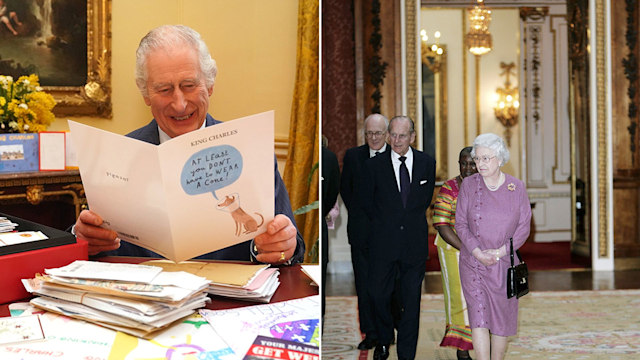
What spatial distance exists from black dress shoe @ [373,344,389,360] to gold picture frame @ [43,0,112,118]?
213 centimetres

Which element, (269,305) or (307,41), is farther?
(307,41)

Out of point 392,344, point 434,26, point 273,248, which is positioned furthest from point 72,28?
point 434,26

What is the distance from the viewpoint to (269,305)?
1308mm

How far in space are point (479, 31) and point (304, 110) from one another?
665 cm

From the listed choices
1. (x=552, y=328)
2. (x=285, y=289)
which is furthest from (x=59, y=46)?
(x=552, y=328)

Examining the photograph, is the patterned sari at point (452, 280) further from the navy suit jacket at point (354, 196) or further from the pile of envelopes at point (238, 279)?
the pile of envelopes at point (238, 279)

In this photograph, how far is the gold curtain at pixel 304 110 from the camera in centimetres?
257

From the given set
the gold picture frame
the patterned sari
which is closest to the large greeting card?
the gold picture frame

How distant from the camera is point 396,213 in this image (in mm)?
3689

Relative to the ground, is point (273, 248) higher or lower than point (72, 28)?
lower

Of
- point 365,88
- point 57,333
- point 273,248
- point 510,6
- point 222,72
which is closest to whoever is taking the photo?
point 57,333

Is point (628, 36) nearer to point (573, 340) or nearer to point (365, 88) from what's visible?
point (365, 88)

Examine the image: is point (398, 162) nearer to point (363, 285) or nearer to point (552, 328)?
point (363, 285)

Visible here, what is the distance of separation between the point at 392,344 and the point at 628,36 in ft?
14.2
